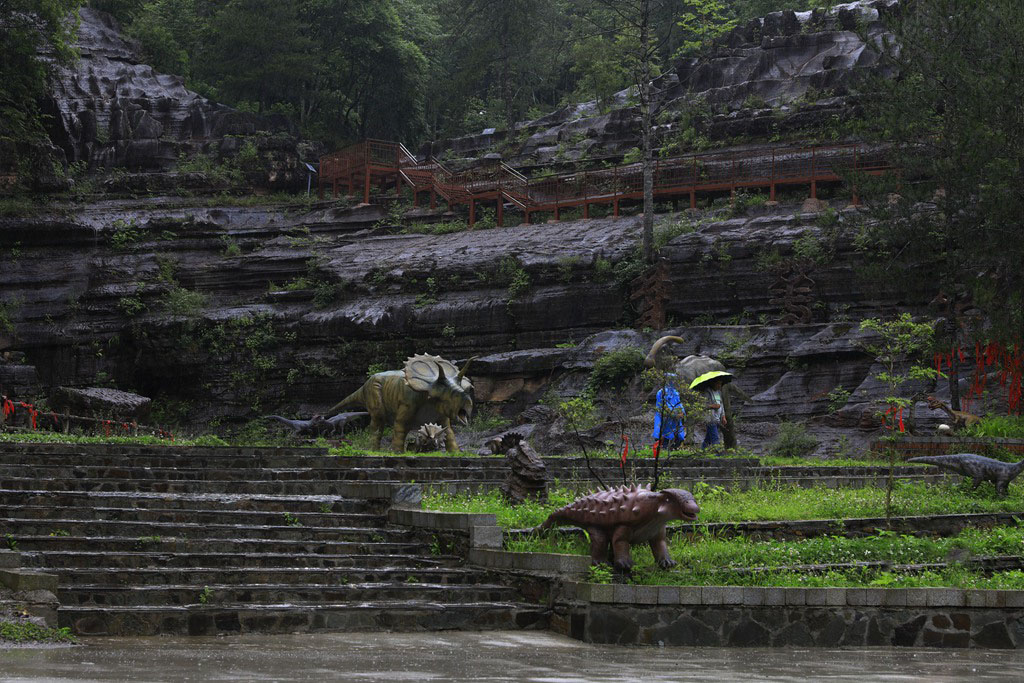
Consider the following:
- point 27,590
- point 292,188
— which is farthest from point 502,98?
point 27,590

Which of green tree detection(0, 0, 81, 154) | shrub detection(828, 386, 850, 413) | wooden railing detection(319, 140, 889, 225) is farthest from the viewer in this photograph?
green tree detection(0, 0, 81, 154)

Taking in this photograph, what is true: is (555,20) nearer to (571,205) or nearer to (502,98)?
(502,98)

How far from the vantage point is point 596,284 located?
105 ft

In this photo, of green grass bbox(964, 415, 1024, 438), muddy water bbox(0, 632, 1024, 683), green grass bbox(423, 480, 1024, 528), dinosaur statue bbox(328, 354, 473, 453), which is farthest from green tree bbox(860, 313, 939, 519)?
dinosaur statue bbox(328, 354, 473, 453)

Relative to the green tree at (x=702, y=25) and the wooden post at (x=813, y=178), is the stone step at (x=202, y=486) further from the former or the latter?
the green tree at (x=702, y=25)

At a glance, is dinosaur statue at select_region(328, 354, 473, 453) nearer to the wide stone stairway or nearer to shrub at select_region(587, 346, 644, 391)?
the wide stone stairway

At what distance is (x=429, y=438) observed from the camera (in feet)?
69.6

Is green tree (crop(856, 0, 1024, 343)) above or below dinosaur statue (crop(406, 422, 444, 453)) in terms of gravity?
above

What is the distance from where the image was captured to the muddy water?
8148mm

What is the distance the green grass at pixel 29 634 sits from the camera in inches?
366

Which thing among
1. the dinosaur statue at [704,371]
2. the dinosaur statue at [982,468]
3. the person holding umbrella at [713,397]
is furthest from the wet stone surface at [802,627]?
the dinosaur statue at [704,371]

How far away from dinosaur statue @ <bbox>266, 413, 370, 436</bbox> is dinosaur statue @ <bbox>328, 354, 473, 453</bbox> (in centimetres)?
356

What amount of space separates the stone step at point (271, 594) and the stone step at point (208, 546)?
105cm

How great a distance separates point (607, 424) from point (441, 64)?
34.9 metres
